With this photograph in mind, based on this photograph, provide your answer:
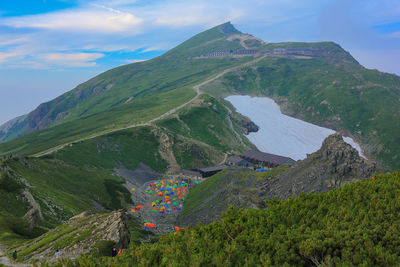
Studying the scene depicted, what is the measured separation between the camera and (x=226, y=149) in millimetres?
166375

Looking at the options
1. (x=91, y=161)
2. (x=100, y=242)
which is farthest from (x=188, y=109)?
(x=100, y=242)

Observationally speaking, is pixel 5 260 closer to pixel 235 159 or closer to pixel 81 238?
pixel 81 238

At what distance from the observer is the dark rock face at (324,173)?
73.3 meters

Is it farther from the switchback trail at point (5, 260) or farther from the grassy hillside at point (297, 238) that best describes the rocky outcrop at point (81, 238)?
the grassy hillside at point (297, 238)

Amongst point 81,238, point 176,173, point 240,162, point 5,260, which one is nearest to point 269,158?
point 240,162

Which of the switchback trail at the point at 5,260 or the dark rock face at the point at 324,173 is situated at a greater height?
the switchback trail at the point at 5,260

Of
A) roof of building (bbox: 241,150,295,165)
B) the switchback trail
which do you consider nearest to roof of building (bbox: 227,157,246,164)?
roof of building (bbox: 241,150,295,165)

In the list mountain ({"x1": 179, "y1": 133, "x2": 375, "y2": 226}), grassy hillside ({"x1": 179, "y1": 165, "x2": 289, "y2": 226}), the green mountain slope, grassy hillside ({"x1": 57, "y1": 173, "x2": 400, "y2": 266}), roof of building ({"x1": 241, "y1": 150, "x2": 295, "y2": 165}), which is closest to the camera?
grassy hillside ({"x1": 57, "y1": 173, "x2": 400, "y2": 266})

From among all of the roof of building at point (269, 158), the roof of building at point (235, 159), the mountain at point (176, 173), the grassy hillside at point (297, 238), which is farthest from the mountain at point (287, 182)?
the roof of building at point (235, 159)

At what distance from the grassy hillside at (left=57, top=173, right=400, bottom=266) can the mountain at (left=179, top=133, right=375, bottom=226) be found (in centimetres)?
3589

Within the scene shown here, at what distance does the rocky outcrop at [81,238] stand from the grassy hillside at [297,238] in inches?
547

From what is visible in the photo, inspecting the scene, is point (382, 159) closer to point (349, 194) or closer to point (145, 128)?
point (145, 128)

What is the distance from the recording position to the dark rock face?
73.3 m

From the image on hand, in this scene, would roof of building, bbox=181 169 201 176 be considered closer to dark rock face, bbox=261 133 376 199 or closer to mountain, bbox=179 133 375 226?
mountain, bbox=179 133 375 226
